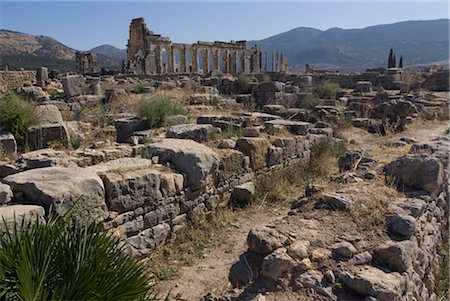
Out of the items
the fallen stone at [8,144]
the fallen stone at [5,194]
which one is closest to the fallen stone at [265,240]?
the fallen stone at [5,194]

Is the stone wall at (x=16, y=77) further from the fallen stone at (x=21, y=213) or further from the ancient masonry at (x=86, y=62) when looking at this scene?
the fallen stone at (x=21, y=213)

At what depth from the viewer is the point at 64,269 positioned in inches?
121

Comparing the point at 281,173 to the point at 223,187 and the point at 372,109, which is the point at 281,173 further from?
the point at 372,109

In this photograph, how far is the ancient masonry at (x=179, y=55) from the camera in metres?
35.3

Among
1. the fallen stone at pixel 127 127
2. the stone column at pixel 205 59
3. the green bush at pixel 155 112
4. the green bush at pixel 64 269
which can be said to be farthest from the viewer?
the stone column at pixel 205 59

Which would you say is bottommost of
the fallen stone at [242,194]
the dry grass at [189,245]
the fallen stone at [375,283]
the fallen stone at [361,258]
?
the dry grass at [189,245]

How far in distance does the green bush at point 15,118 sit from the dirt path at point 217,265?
14.6 ft

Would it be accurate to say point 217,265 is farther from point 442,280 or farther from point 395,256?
point 442,280

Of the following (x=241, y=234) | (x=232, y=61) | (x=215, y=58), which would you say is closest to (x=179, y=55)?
(x=215, y=58)

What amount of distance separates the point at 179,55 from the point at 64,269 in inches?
1505

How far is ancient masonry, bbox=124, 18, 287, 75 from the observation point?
35.3m

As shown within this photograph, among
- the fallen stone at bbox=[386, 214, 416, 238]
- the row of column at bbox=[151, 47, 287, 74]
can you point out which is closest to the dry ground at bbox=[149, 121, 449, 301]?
the fallen stone at bbox=[386, 214, 416, 238]

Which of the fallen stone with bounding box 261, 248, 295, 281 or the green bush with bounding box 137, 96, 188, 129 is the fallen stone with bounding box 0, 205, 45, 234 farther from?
the green bush with bounding box 137, 96, 188, 129

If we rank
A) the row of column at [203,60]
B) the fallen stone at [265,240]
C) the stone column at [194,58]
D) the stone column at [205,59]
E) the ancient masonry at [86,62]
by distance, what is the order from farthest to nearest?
the stone column at [205,59] < the stone column at [194,58] < the ancient masonry at [86,62] < the row of column at [203,60] < the fallen stone at [265,240]
